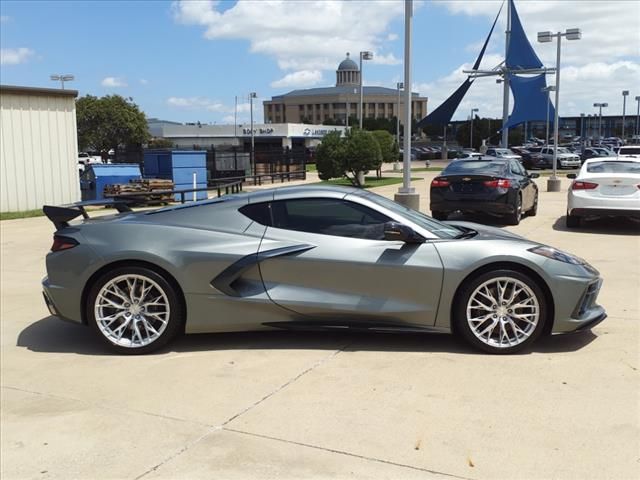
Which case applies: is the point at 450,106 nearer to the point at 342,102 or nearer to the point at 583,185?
the point at 583,185

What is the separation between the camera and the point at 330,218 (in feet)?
17.6

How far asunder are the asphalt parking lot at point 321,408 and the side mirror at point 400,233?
0.89m

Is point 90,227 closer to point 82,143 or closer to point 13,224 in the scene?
point 13,224

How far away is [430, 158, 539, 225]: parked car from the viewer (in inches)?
505

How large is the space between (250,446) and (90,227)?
8.87 ft

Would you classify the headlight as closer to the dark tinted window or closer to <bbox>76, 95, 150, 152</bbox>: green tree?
the dark tinted window

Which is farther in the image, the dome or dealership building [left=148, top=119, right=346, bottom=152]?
the dome

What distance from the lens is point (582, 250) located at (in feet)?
33.7

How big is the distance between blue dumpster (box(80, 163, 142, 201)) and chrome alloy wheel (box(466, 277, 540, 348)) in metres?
17.9

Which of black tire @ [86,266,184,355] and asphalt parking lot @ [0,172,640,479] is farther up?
black tire @ [86,266,184,355]

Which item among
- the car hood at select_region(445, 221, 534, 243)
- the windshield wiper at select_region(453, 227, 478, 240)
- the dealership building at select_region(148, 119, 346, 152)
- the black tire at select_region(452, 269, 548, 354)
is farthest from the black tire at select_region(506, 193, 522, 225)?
the dealership building at select_region(148, 119, 346, 152)

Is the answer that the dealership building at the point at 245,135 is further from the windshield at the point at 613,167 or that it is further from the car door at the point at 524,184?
the windshield at the point at 613,167

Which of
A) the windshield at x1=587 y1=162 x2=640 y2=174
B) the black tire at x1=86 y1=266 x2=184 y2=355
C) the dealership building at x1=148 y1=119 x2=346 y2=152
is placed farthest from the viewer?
the dealership building at x1=148 y1=119 x2=346 y2=152

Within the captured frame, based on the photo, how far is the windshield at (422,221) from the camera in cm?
536
